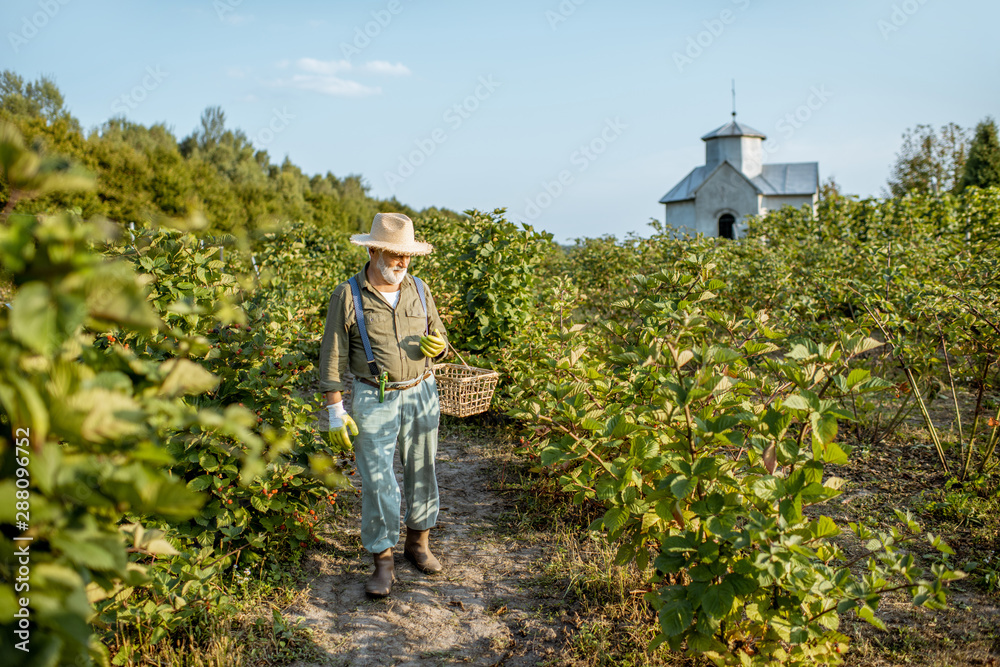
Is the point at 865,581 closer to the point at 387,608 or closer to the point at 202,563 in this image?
the point at 387,608

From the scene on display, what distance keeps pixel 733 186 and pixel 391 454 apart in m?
27.8

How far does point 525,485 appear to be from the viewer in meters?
4.13

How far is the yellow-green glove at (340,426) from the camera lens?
290 centimetres

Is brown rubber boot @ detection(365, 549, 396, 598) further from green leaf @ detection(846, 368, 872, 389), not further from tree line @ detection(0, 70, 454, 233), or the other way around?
tree line @ detection(0, 70, 454, 233)

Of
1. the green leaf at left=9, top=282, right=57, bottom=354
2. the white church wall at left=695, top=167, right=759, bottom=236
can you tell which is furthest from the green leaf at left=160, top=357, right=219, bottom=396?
the white church wall at left=695, top=167, right=759, bottom=236

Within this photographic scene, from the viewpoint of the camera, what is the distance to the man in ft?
9.84

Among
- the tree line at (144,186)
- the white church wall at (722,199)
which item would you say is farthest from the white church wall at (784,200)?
the tree line at (144,186)

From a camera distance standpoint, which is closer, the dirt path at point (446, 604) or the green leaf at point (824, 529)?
the green leaf at point (824, 529)

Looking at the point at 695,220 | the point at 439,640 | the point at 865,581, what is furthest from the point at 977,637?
the point at 695,220

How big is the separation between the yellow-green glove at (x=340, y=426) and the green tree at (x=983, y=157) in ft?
74.9

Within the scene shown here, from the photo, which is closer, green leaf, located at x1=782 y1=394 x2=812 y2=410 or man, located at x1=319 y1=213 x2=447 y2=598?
green leaf, located at x1=782 y1=394 x2=812 y2=410

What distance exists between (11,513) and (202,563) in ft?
6.17

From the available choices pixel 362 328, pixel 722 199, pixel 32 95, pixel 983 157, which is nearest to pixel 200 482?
pixel 362 328

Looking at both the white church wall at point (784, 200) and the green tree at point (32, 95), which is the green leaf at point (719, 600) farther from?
the green tree at point (32, 95)
